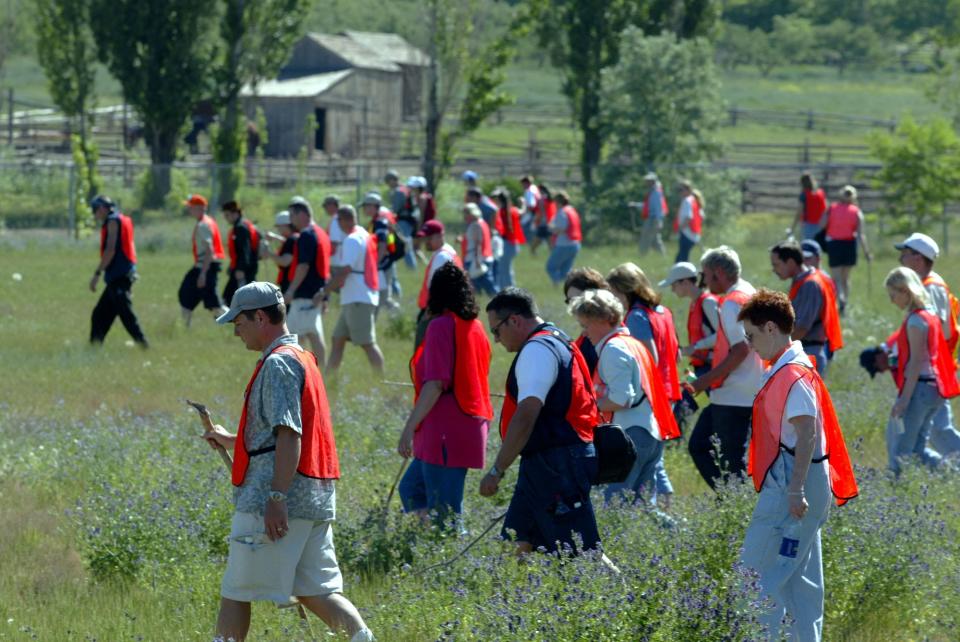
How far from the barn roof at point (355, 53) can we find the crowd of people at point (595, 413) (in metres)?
48.8

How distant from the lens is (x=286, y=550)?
620cm

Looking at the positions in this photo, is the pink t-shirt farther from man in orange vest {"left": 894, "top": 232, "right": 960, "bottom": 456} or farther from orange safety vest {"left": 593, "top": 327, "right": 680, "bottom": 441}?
man in orange vest {"left": 894, "top": 232, "right": 960, "bottom": 456}

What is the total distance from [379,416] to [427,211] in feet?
32.0

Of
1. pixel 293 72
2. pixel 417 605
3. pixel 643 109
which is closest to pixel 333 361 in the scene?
pixel 417 605

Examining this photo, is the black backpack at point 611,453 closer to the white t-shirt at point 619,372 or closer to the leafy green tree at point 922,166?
the white t-shirt at point 619,372

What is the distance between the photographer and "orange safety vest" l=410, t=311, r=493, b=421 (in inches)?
321

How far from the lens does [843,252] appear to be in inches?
844

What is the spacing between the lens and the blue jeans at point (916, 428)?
34.0 ft

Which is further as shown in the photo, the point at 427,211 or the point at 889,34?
the point at 889,34

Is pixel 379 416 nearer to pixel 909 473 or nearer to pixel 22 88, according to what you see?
pixel 909 473

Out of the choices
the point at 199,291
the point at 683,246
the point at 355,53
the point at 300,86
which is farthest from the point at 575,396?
the point at 355,53

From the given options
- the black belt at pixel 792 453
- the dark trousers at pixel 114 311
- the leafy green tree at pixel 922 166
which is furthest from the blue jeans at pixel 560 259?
the black belt at pixel 792 453

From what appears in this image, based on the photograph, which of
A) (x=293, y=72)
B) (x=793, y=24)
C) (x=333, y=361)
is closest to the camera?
(x=333, y=361)

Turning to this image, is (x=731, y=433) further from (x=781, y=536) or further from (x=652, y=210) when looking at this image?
(x=652, y=210)
